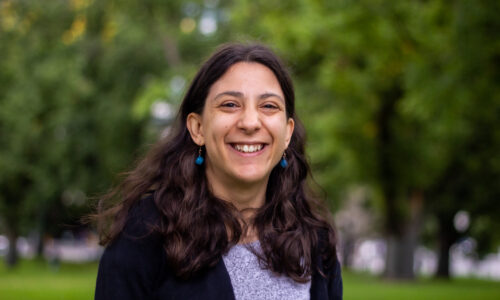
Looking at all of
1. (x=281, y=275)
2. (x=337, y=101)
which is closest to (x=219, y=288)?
(x=281, y=275)

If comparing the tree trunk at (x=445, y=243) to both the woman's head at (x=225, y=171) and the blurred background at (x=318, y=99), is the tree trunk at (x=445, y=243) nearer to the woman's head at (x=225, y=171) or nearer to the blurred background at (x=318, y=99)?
the blurred background at (x=318, y=99)

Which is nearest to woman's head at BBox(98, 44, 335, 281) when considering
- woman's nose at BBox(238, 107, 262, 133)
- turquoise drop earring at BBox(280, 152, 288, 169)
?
woman's nose at BBox(238, 107, 262, 133)

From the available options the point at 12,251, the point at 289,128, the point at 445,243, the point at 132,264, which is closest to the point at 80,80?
the point at 12,251

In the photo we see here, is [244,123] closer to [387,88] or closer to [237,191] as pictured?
[237,191]

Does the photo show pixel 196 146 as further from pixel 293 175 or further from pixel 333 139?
pixel 333 139

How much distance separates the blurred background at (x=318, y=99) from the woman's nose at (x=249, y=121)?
297 inches

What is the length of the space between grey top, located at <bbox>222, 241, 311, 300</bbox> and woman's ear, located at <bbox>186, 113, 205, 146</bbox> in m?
0.40

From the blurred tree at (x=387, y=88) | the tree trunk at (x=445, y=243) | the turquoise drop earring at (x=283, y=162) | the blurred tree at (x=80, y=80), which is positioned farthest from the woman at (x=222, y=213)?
the tree trunk at (x=445, y=243)

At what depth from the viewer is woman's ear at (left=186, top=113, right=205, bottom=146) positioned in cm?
265

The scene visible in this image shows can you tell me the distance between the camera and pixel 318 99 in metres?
22.1

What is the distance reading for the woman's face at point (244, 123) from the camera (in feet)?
8.18

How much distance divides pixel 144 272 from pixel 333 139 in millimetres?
18633

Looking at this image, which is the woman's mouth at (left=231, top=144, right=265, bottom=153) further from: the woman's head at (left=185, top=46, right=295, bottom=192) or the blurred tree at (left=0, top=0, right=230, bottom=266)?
the blurred tree at (left=0, top=0, right=230, bottom=266)

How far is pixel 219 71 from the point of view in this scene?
255 cm
